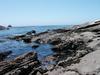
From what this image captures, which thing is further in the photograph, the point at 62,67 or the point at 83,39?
the point at 83,39

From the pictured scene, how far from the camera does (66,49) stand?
34.6 m

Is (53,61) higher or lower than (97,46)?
lower

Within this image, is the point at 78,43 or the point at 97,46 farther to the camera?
the point at 78,43

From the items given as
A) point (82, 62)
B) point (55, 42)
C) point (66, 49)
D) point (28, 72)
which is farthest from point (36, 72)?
point (55, 42)

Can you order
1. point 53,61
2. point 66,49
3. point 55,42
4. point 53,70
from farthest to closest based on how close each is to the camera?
point 55,42 < point 66,49 < point 53,61 < point 53,70

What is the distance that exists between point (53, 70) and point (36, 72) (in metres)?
1.78

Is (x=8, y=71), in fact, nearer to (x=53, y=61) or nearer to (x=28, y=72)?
(x=28, y=72)

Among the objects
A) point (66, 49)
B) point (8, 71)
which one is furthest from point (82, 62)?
point (66, 49)

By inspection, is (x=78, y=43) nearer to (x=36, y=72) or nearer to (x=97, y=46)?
(x=97, y=46)

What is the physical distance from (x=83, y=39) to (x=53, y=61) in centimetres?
1161

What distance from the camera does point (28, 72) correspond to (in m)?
21.3

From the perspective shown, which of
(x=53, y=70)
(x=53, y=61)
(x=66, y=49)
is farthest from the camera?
(x=66, y=49)

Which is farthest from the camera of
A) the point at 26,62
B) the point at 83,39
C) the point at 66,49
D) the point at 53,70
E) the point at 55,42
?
the point at 55,42

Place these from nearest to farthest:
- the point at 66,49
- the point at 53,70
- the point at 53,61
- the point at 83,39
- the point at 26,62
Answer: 1. the point at 53,70
2. the point at 26,62
3. the point at 53,61
4. the point at 66,49
5. the point at 83,39
